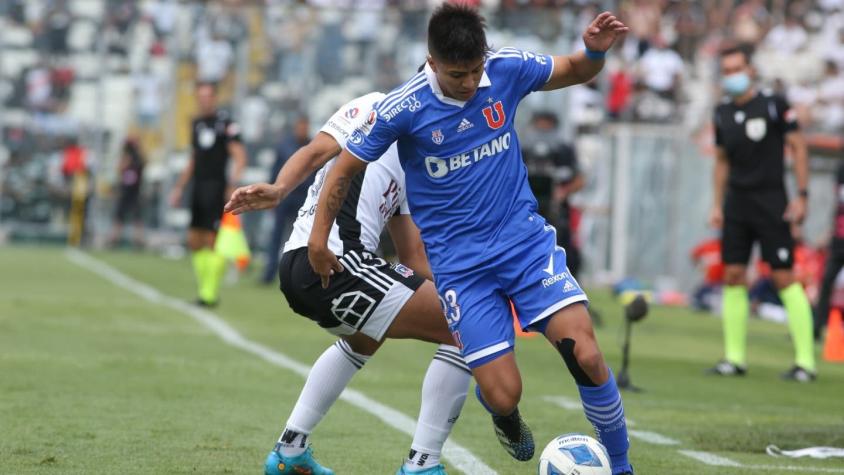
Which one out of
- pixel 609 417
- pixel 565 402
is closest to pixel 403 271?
pixel 609 417

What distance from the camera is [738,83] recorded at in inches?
452

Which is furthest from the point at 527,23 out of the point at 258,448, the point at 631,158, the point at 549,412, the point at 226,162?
the point at 258,448

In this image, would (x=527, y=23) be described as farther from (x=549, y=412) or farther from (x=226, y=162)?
(x=549, y=412)

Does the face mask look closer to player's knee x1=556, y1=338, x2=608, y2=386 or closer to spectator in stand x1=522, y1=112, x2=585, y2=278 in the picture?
spectator in stand x1=522, y1=112, x2=585, y2=278

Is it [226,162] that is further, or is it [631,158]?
[631,158]

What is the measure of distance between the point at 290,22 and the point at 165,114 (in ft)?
10.4

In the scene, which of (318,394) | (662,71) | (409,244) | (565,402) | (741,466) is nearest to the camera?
(318,394)

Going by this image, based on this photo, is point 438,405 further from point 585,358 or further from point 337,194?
point 337,194

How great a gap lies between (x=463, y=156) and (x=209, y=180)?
38.1ft

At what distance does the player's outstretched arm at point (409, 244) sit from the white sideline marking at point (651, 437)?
1.77 m

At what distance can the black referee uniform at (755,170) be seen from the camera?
1148cm

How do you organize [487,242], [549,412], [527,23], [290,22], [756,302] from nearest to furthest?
[487,242] < [549,412] < [756,302] < [527,23] < [290,22]

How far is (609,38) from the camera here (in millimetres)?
5895

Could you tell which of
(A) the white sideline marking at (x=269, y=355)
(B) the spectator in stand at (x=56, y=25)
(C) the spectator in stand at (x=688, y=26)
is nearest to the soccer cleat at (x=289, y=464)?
(A) the white sideline marking at (x=269, y=355)
